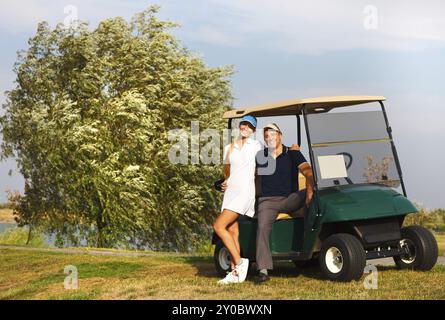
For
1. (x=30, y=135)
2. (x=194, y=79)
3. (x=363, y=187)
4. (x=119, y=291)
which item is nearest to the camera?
(x=119, y=291)

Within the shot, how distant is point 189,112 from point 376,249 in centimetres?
1803

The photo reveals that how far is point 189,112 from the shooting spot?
26.9 m

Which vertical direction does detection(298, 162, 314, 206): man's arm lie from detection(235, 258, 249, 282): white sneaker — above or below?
→ above

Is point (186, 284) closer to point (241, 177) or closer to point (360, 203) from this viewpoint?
point (241, 177)

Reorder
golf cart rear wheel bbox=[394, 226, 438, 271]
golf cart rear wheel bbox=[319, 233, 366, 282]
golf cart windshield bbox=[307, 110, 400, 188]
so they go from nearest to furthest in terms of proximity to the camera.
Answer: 1. golf cart rear wheel bbox=[319, 233, 366, 282]
2. golf cart windshield bbox=[307, 110, 400, 188]
3. golf cart rear wheel bbox=[394, 226, 438, 271]

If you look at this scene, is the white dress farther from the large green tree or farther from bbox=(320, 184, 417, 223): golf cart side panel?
the large green tree

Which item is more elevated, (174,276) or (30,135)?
(30,135)

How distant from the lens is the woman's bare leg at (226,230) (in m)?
9.16

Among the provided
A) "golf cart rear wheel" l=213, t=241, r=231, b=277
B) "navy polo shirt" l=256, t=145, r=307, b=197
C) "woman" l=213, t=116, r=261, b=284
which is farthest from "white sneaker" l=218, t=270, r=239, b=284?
"navy polo shirt" l=256, t=145, r=307, b=197

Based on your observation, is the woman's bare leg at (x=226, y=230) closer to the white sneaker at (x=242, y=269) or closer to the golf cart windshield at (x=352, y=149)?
the white sneaker at (x=242, y=269)

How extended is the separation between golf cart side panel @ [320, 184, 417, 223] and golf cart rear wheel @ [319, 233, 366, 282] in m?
0.28

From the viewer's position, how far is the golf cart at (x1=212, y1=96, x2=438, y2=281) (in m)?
8.91

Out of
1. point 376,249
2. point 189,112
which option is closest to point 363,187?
point 376,249
